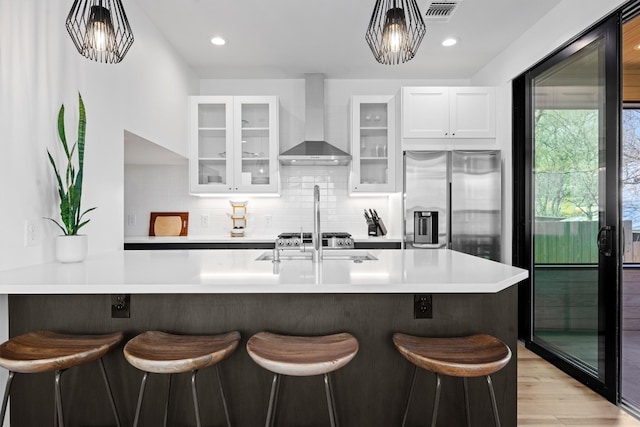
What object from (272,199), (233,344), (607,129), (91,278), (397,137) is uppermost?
(397,137)

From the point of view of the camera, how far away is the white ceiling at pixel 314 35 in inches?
112

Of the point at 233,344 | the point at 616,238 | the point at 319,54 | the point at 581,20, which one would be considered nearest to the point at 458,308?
the point at 233,344

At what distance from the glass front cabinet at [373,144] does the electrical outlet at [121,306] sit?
8.86ft

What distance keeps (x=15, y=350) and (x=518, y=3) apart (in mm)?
3511

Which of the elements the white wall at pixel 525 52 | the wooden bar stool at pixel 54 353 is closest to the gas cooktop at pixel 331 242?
the white wall at pixel 525 52

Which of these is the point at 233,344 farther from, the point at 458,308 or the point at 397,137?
the point at 397,137

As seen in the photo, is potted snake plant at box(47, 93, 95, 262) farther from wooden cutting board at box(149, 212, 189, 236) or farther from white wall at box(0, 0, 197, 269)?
wooden cutting board at box(149, 212, 189, 236)

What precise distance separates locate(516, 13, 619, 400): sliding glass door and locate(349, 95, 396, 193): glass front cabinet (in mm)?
1242

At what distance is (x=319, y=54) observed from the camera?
12.0 feet

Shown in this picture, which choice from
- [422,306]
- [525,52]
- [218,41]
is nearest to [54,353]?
[422,306]

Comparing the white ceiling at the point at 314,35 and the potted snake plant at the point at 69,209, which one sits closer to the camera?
the potted snake plant at the point at 69,209

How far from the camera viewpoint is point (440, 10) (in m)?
2.77

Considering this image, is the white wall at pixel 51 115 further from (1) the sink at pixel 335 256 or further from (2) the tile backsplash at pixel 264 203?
(2) the tile backsplash at pixel 264 203

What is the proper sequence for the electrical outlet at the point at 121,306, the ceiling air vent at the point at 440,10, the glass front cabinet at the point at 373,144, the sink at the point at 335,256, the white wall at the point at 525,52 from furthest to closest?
the glass front cabinet at the point at 373,144 → the ceiling air vent at the point at 440,10 → the white wall at the point at 525,52 → the sink at the point at 335,256 → the electrical outlet at the point at 121,306
